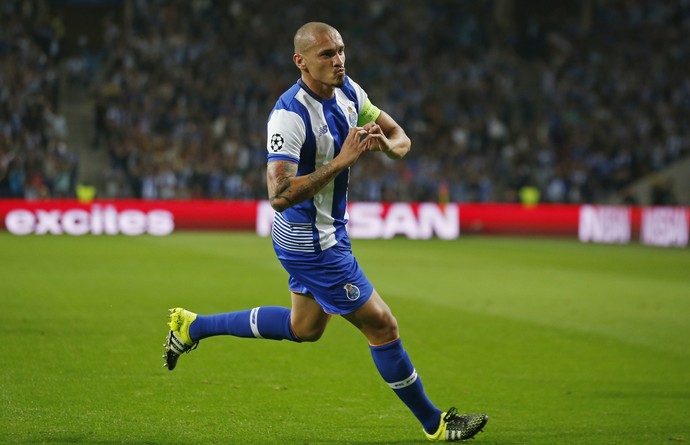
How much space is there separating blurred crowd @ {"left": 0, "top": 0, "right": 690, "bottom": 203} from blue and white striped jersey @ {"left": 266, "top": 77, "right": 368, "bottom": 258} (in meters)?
20.0

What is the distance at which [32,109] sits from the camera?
85.3ft

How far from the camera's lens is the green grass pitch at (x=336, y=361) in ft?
19.2

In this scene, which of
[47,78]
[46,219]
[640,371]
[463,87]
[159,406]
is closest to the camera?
[159,406]

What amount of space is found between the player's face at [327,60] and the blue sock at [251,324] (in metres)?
1.46

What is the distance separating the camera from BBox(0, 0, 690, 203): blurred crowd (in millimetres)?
26250

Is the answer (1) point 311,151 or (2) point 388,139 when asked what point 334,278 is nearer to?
(1) point 311,151

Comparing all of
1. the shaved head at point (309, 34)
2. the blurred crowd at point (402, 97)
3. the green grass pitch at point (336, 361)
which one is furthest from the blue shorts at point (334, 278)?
the blurred crowd at point (402, 97)

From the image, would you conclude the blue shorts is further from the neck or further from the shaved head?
the shaved head

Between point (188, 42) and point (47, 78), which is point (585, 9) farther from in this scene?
point (47, 78)

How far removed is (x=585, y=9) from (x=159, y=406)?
31.0m

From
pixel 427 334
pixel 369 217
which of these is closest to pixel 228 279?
pixel 427 334

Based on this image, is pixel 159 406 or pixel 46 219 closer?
pixel 159 406

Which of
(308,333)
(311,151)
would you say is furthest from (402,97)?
(311,151)

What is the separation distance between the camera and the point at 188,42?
29.0m
